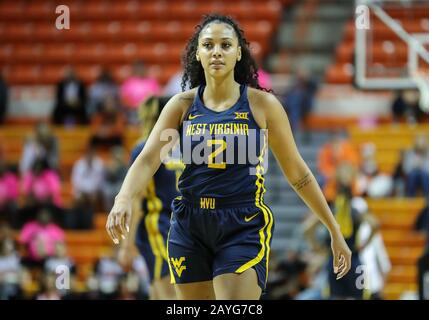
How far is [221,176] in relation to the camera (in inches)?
224

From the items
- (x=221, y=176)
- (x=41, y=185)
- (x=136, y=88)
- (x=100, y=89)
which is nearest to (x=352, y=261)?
(x=221, y=176)

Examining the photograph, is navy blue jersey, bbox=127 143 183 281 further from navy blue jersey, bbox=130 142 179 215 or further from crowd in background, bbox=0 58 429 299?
crowd in background, bbox=0 58 429 299

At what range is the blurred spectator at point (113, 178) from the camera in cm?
1417

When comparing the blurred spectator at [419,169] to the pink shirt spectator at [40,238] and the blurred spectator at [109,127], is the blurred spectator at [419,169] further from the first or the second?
the pink shirt spectator at [40,238]

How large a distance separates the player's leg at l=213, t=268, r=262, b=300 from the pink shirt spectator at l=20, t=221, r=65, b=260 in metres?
6.89

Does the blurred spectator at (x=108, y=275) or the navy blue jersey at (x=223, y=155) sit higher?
the navy blue jersey at (x=223, y=155)

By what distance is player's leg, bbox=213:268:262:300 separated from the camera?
556 centimetres

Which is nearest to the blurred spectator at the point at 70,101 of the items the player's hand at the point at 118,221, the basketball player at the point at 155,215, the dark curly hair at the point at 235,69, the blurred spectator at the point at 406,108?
the blurred spectator at the point at 406,108

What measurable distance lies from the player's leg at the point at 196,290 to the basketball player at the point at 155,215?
2.03 m

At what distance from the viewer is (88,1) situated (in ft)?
60.2

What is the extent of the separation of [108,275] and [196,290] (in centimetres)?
599
